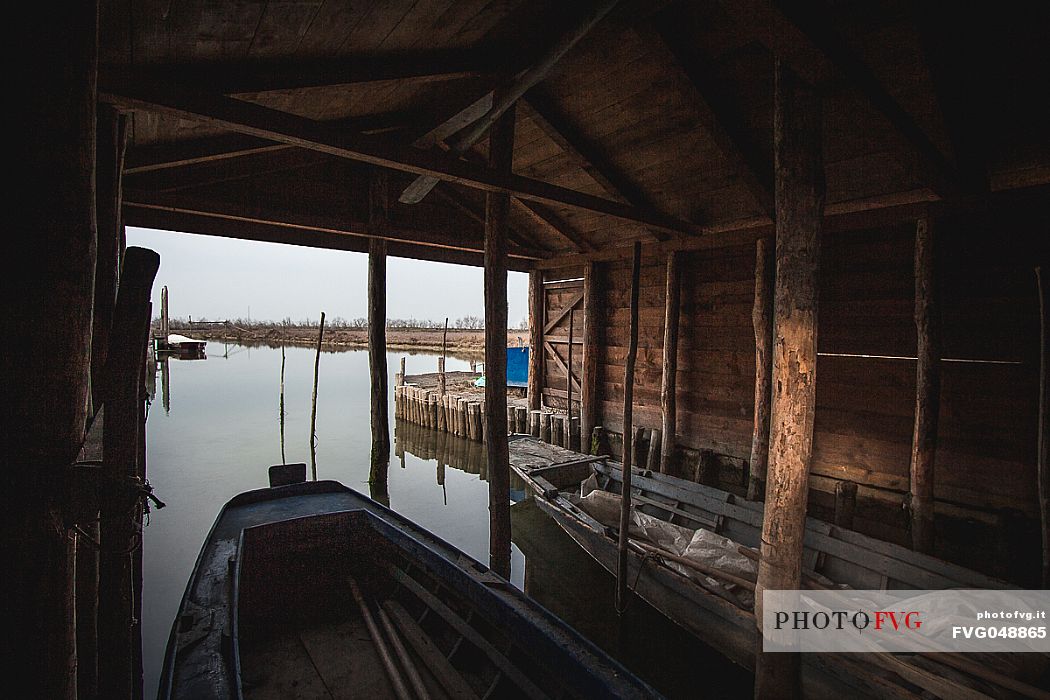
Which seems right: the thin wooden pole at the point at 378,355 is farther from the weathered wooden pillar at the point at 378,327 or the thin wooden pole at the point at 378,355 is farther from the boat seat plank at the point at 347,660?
the boat seat plank at the point at 347,660

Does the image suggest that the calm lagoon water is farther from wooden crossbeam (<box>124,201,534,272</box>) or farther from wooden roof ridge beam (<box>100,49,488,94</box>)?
wooden roof ridge beam (<box>100,49,488,94</box>)

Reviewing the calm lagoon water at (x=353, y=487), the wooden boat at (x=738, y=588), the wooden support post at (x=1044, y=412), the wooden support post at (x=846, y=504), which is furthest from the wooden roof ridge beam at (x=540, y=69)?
the wooden support post at (x=846, y=504)

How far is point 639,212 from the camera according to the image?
23.3 feet

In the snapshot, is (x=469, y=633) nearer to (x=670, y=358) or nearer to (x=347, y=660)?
(x=347, y=660)

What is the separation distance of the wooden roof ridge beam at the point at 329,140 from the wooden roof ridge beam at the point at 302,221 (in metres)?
3.13

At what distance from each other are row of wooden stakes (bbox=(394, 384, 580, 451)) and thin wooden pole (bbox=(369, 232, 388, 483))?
8.14 feet

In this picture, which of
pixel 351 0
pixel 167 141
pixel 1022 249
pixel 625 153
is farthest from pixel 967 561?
pixel 167 141

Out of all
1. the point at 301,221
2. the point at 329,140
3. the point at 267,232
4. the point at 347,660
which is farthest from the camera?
the point at 267,232

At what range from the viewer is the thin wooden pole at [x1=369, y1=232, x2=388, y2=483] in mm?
8484

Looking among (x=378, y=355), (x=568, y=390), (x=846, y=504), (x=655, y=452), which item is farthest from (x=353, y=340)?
(x=846, y=504)

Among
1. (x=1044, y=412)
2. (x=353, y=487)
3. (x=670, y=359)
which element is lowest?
(x=353, y=487)

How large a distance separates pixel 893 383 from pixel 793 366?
4127 mm

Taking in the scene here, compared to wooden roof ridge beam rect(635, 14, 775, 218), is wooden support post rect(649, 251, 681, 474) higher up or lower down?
lower down

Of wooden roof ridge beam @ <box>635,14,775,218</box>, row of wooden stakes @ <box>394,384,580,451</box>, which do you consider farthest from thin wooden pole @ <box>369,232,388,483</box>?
wooden roof ridge beam @ <box>635,14,775,218</box>
